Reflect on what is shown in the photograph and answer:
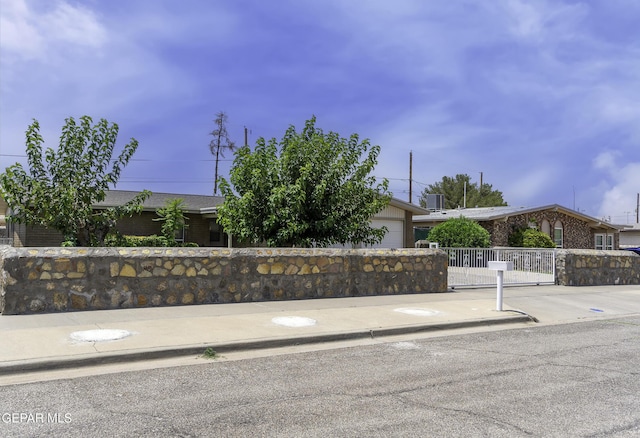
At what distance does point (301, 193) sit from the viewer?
1326 centimetres

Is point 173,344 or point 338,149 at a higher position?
point 338,149

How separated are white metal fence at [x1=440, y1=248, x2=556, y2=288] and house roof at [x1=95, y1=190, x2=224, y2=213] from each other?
11.5 m

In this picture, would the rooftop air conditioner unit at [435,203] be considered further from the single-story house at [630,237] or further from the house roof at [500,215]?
the single-story house at [630,237]

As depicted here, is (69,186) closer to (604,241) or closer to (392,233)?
(392,233)

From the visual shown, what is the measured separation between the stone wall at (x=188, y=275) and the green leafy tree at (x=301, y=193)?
151 cm

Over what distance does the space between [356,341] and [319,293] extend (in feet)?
12.5

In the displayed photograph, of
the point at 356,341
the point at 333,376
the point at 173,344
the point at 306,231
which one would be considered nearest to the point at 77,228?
the point at 306,231

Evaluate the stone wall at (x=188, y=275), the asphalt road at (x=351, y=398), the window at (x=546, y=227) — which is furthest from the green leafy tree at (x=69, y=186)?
the window at (x=546, y=227)

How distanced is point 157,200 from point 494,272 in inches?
608

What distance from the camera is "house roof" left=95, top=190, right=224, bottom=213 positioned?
2283 centimetres

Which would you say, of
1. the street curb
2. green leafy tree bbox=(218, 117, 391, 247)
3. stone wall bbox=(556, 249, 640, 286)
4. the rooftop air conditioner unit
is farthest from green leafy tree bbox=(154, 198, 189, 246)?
the rooftop air conditioner unit

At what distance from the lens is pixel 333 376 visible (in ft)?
21.0

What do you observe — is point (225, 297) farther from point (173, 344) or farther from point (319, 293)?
point (173, 344)

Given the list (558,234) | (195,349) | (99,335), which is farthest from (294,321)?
(558,234)
